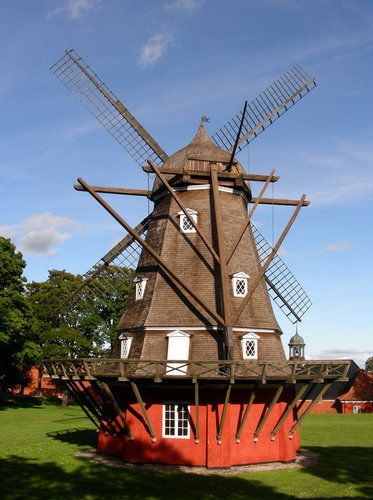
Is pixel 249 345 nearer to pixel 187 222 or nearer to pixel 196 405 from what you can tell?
pixel 196 405

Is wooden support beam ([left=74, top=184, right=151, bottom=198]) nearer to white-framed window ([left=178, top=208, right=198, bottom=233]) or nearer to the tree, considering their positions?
white-framed window ([left=178, top=208, right=198, bottom=233])

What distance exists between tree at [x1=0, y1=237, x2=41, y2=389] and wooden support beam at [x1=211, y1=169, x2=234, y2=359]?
73.6ft

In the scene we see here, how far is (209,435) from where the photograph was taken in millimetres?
18969

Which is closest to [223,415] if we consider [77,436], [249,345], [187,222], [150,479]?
[150,479]

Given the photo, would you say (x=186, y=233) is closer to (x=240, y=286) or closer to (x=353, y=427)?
(x=240, y=286)

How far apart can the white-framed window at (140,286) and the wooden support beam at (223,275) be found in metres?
3.46

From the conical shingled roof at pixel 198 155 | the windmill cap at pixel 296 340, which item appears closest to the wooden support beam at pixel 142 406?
the conical shingled roof at pixel 198 155

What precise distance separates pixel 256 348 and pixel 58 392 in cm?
4606

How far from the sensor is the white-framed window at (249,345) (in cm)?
2062

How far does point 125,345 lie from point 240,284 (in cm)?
524

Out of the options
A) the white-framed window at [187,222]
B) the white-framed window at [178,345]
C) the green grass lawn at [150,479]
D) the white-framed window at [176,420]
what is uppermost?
the white-framed window at [187,222]

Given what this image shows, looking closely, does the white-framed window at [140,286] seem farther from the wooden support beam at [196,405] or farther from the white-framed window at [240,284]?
the wooden support beam at [196,405]

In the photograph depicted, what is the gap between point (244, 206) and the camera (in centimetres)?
2438

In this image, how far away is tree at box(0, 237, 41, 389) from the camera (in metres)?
38.9
